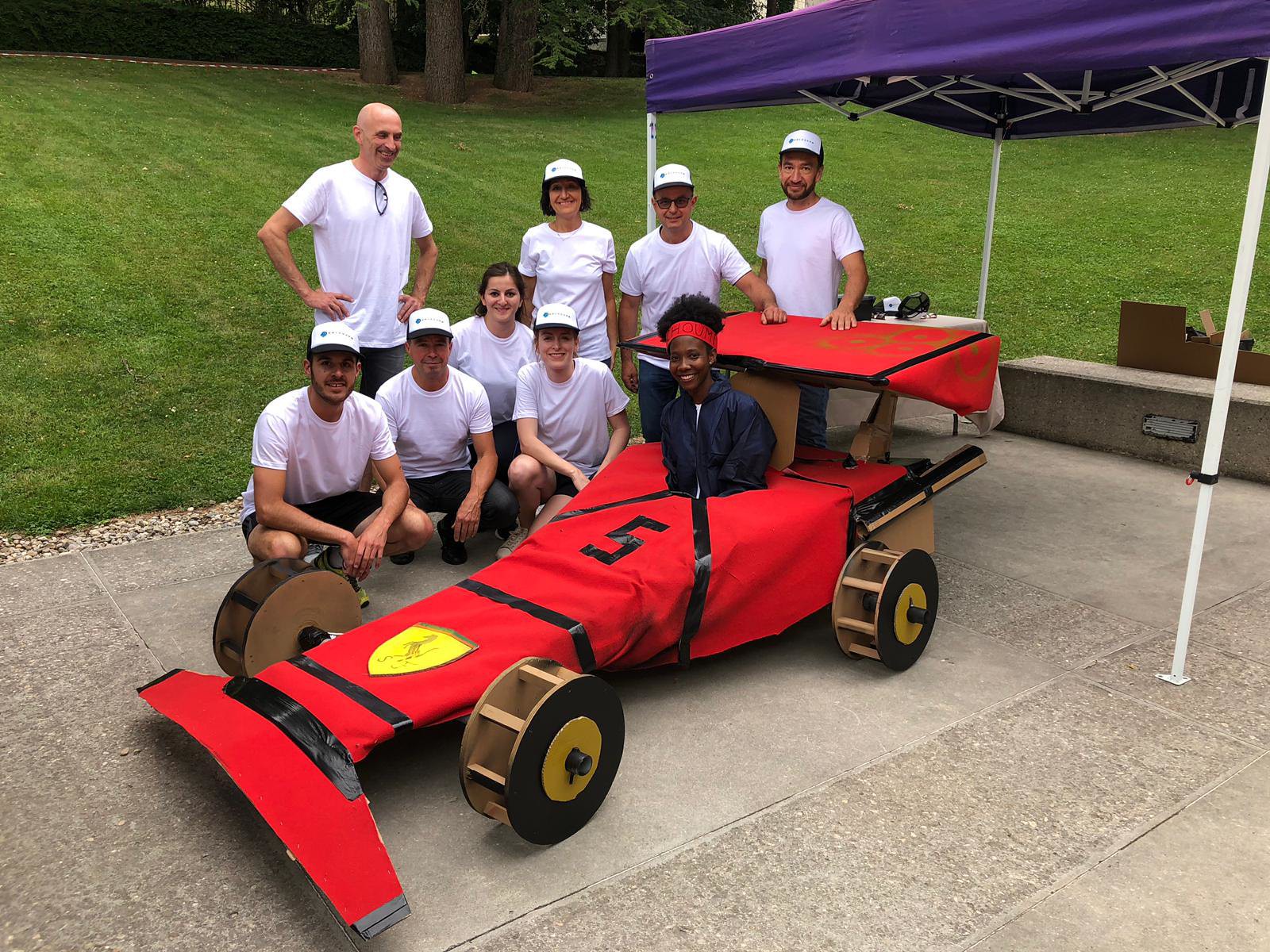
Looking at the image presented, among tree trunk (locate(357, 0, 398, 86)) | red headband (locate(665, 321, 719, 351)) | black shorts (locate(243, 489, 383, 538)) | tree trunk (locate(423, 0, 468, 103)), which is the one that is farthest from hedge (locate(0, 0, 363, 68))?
red headband (locate(665, 321, 719, 351))

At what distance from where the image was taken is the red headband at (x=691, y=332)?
425cm

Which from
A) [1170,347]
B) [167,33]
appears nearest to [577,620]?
[1170,347]

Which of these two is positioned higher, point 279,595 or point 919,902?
point 279,595

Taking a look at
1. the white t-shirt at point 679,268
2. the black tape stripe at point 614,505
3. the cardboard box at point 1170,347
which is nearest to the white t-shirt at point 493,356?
the white t-shirt at point 679,268

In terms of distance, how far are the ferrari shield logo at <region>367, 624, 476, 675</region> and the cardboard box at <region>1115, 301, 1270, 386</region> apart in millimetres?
5828

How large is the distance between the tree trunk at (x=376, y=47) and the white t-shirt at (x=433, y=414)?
17.4 meters

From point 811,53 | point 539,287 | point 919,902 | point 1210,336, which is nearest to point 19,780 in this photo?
point 919,902

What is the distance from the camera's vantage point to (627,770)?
3.34 metres

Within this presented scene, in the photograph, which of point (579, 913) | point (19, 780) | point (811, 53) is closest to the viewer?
point (579, 913)

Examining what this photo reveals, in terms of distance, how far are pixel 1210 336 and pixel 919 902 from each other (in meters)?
5.74

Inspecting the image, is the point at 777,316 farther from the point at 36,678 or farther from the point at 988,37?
the point at 36,678

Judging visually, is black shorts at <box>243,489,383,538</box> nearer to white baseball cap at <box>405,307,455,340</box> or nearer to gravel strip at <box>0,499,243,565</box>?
white baseball cap at <box>405,307,455,340</box>

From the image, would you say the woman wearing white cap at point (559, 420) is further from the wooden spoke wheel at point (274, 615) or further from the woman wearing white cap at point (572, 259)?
the wooden spoke wheel at point (274, 615)

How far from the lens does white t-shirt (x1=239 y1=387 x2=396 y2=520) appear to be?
4141 mm
